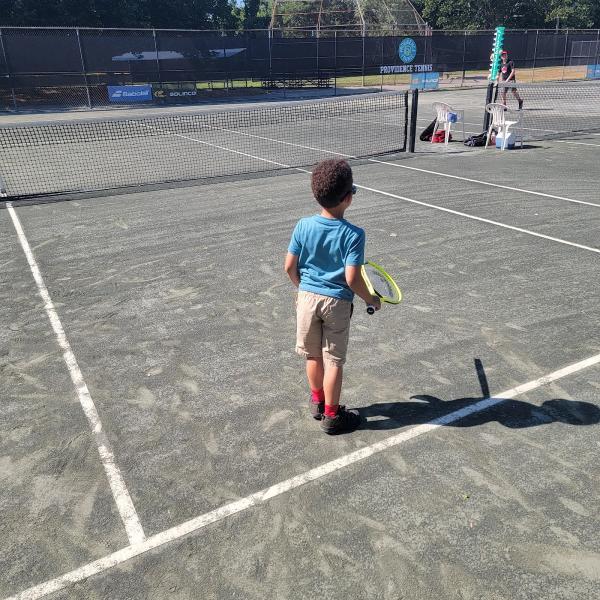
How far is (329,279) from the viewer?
3535 millimetres

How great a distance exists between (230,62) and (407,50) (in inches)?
491

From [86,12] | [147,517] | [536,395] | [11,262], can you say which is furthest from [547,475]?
[86,12]

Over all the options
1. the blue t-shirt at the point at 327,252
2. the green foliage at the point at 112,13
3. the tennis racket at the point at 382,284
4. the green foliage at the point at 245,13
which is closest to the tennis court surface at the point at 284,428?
the tennis racket at the point at 382,284

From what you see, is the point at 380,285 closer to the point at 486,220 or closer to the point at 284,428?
the point at 284,428

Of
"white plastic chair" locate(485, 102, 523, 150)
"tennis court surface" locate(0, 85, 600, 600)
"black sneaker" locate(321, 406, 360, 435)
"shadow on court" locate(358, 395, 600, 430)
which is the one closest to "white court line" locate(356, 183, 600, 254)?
"tennis court surface" locate(0, 85, 600, 600)

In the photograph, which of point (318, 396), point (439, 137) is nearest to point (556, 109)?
point (439, 137)

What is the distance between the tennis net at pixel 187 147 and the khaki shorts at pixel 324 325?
8014mm

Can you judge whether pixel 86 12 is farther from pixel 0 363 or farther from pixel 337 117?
pixel 0 363

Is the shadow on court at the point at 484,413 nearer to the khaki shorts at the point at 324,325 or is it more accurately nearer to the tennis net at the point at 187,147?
the khaki shorts at the point at 324,325

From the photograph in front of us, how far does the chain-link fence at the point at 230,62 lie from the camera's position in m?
29.2

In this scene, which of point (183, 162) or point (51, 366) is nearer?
point (51, 366)

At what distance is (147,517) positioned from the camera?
3.21 meters

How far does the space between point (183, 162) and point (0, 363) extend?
34.3 feet

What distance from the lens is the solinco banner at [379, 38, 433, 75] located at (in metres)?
37.4
